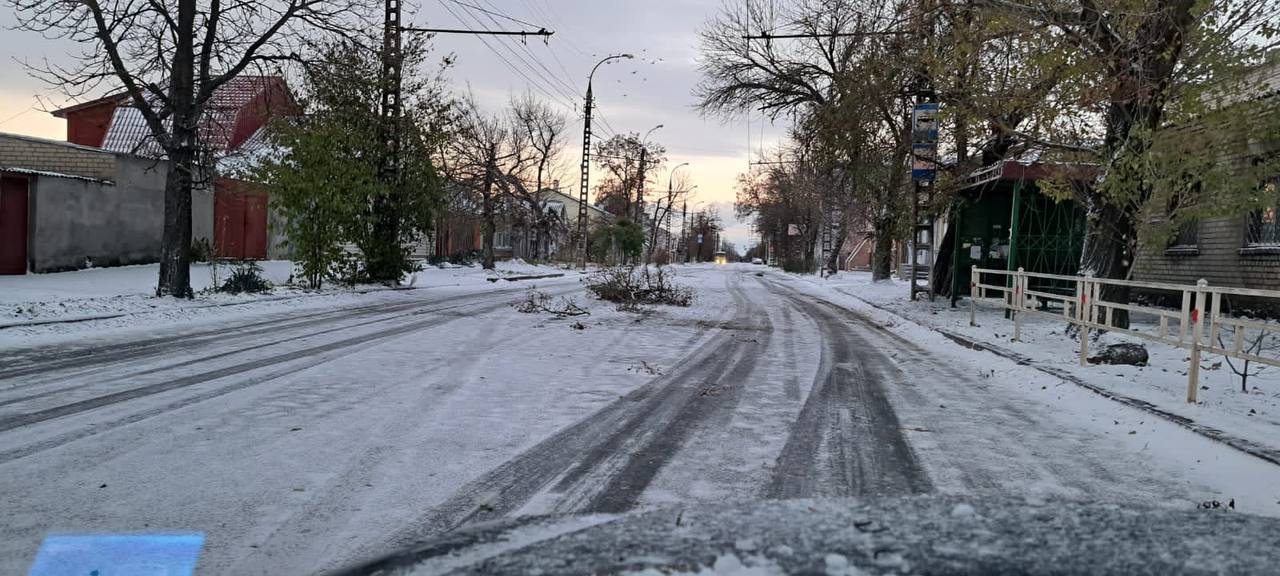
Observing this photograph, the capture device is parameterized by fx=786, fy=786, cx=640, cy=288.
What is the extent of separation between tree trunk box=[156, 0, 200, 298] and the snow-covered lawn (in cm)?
47

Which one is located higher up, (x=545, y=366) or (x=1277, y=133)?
(x=1277, y=133)

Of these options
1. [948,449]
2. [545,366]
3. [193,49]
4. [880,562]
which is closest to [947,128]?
[545,366]

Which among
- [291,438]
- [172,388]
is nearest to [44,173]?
[172,388]

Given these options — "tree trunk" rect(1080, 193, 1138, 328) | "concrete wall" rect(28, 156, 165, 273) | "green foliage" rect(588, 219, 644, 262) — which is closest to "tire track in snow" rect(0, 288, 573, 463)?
"tree trunk" rect(1080, 193, 1138, 328)

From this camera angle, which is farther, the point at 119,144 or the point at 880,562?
the point at 119,144

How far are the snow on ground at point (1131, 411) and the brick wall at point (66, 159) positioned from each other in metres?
21.0

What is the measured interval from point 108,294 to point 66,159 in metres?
9.34

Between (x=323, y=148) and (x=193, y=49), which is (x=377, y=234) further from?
(x=193, y=49)

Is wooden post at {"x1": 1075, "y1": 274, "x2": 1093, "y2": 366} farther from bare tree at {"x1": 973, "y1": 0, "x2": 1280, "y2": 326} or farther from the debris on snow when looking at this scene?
bare tree at {"x1": 973, "y1": 0, "x2": 1280, "y2": 326}

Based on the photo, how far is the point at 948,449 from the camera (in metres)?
5.01

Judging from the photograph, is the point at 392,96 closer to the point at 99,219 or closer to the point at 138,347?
the point at 99,219

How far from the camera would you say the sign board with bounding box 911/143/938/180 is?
17062mm

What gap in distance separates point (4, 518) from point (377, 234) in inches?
704

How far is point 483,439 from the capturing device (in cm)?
491
